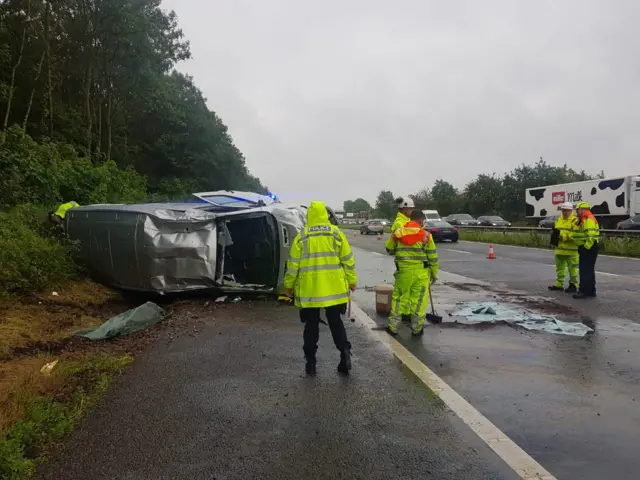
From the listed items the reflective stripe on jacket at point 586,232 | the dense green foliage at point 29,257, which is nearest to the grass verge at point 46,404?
the dense green foliage at point 29,257

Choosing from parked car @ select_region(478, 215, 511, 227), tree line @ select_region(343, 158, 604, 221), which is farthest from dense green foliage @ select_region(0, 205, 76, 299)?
tree line @ select_region(343, 158, 604, 221)

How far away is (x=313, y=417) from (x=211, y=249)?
202 inches

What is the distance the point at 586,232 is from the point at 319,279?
6.35 meters

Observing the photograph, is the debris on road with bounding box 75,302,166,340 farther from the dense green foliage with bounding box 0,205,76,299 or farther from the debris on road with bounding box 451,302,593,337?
the debris on road with bounding box 451,302,593,337

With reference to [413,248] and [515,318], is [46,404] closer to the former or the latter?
[413,248]

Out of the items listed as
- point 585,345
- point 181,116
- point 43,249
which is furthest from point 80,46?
point 585,345

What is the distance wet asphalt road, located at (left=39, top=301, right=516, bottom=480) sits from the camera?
10.4 feet

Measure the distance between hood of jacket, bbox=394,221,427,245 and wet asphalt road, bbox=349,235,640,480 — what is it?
3.86 feet

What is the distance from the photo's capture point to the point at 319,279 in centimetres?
505

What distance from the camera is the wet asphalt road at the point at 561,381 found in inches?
133

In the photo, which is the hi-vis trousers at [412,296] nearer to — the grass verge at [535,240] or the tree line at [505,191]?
the grass verge at [535,240]

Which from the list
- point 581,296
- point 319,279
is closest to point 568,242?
point 581,296

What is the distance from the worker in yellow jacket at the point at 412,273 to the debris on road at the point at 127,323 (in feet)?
10.7

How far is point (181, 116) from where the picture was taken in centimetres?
3688
